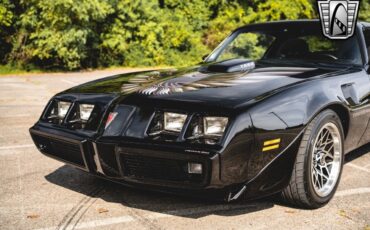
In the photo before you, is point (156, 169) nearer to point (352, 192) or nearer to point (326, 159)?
point (326, 159)

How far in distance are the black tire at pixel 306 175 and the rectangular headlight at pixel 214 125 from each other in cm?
63

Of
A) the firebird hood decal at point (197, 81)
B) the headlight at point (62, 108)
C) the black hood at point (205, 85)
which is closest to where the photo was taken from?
the black hood at point (205, 85)

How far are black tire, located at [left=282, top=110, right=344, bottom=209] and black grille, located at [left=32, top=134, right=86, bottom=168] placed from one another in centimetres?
143

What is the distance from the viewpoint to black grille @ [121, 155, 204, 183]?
273cm

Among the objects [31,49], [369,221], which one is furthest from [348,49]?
[31,49]

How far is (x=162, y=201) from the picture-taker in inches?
133

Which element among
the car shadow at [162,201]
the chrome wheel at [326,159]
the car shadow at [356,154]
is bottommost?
the car shadow at [356,154]

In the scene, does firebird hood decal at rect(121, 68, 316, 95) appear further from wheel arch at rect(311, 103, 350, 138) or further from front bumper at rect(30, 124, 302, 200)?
front bumper at rect(30, 124, 302, 200)

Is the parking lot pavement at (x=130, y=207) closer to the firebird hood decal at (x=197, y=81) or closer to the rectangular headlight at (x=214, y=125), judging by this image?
the rectangular headlight at (x=214, y=125)

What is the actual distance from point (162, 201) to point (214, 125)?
36.0 inches

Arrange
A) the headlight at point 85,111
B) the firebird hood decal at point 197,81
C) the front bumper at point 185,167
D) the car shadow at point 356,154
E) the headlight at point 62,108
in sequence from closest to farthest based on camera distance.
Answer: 1. the front bumper at point 185,167
2. the firebird hood decal at point 197,81
3. the headlight at point 85,111
4. the headlight at point 62,108
5. the car shadow at point 356,154

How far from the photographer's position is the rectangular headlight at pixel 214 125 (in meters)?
2.72

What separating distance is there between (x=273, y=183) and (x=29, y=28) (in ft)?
46.0

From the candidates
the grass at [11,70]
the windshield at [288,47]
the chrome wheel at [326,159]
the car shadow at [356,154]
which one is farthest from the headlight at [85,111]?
the grass at [11,70]
